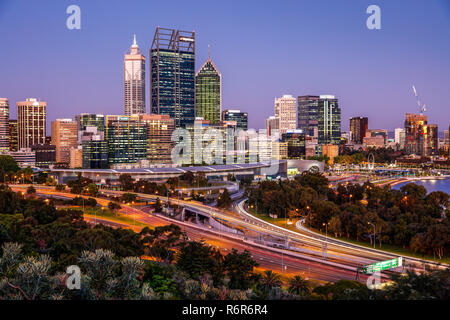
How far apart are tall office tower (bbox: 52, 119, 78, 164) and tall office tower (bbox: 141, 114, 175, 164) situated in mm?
28347

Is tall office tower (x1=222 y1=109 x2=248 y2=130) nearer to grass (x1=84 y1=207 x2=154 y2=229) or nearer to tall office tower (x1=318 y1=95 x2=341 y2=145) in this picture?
tall office tower (x1=318 y1=95 x2=341 y2=145)

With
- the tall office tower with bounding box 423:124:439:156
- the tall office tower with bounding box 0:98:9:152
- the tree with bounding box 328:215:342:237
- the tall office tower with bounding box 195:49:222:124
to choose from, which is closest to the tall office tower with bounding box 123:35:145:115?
the tall office tower with bounding box 195:49:222:124

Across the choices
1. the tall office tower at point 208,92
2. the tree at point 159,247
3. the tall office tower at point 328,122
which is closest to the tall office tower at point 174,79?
the tall office tower at point 208,92

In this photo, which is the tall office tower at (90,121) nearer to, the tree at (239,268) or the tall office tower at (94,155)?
the tall office tower at (94,155)

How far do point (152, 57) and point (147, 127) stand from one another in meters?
33.4

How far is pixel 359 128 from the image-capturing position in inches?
7726

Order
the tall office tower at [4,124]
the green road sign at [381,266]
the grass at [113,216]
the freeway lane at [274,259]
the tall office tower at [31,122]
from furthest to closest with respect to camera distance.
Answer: the tall office tower at [31,122], the tall office tower at [4,124], the grass at [113,216], the freeway lane at [274,259], the green road sign at [381,266]

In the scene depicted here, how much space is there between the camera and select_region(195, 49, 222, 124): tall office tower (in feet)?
414

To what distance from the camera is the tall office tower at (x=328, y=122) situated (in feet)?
468

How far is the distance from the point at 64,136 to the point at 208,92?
1743 inches

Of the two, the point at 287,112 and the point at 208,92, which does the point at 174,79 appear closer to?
the point at 208,92

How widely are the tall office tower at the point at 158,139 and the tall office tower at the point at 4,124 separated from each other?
35783 millimetres
